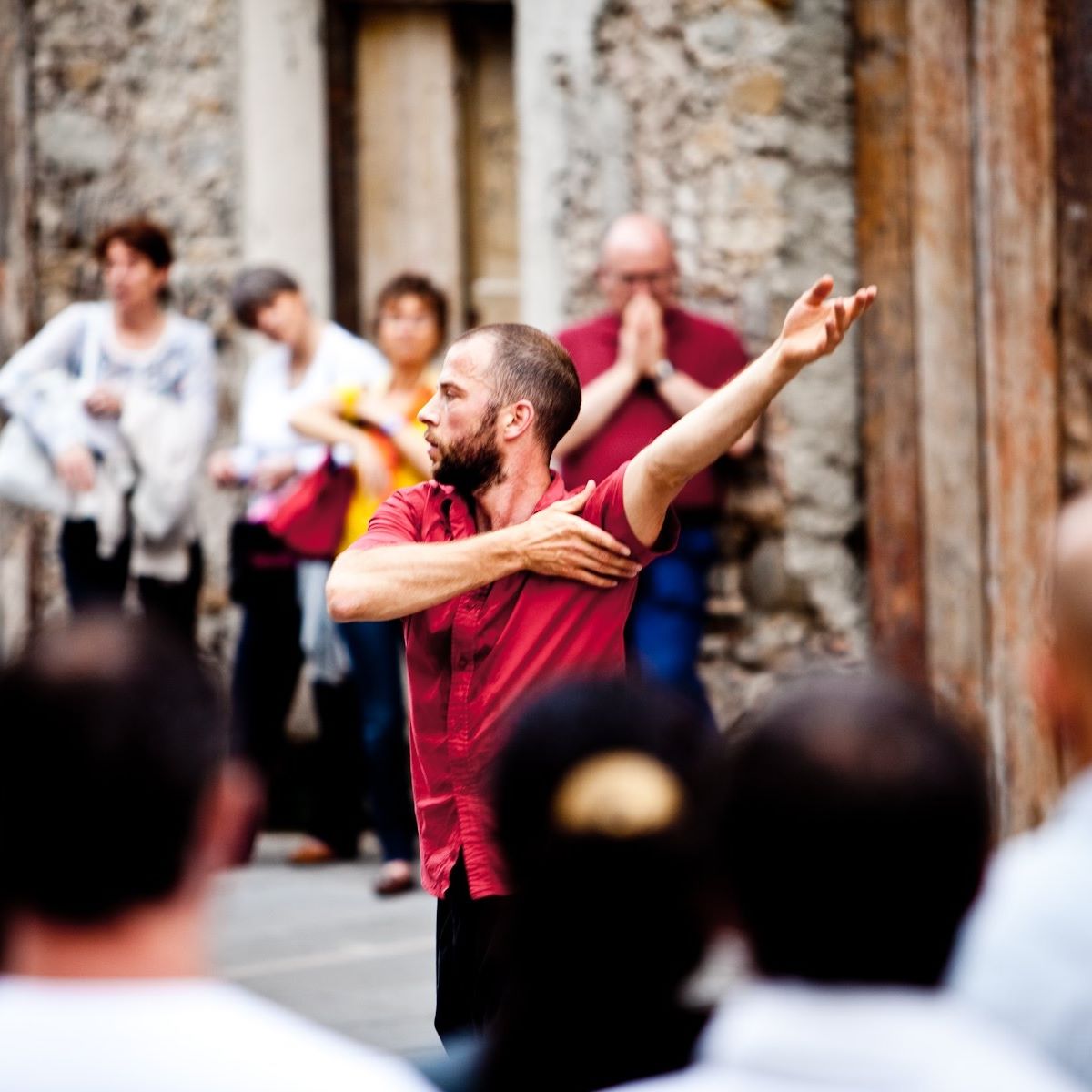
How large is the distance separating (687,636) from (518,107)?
1946 millimetres

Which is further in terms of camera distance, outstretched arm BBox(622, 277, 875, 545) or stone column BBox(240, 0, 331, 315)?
stone column BBox(240, 0, 331, 315)

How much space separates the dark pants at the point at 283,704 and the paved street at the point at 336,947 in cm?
20

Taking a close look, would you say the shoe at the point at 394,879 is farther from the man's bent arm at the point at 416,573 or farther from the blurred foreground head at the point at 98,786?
the blurred foreground head at the point at 98,786

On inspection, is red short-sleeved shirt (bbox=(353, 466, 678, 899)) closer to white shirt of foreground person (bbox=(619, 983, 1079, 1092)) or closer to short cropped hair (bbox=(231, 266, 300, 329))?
white shirt of foreground person (bbox=(619, 983, 1079, 1092))

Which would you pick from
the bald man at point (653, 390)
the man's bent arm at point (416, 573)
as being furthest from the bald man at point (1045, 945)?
the bald man at point (653, 390)

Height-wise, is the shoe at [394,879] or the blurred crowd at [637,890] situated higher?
the blurred crowd at [637,890]

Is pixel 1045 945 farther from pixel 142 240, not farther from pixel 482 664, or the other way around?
pixel 142 240

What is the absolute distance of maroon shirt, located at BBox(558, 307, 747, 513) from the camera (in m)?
6.21

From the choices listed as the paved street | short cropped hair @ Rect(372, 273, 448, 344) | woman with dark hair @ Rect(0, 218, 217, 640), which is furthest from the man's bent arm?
woman with dark hair @ Rect(0, 218, 217, 640)

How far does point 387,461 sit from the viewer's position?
661 centimetres

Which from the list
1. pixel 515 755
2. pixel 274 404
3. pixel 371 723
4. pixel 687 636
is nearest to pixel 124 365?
pixel 274 404

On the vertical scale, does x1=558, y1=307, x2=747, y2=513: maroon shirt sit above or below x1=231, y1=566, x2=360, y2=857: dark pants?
above

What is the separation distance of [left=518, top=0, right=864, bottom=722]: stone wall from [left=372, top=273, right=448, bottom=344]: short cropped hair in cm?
74

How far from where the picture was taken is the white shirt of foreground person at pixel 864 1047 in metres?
1.60
